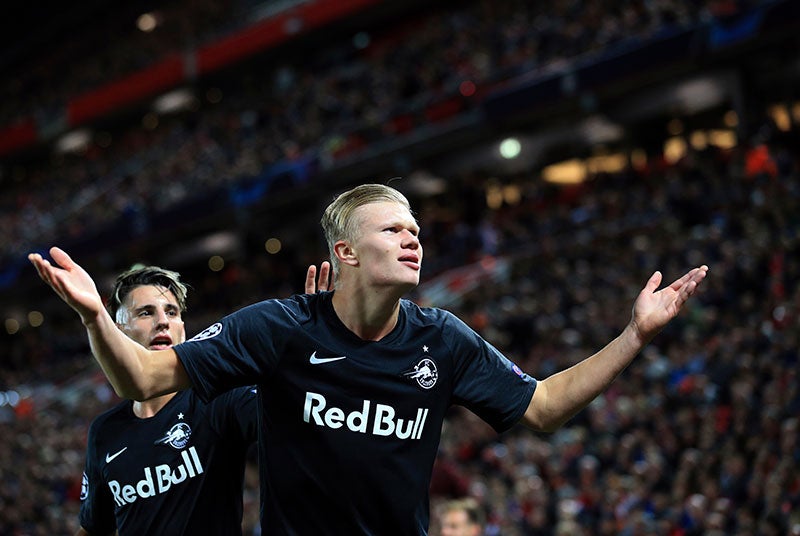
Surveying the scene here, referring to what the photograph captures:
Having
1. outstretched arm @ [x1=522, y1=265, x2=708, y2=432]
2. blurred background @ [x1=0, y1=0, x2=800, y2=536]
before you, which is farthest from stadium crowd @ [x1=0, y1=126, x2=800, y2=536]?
outstretched arm @ [x1=522, y1=265, x2=708, y2=432]

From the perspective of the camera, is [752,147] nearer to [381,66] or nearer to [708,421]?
[708,421]

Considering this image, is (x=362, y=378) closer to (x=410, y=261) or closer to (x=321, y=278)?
(x=410, y=261)

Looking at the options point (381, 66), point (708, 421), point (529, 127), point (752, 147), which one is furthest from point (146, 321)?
point (381, 66)

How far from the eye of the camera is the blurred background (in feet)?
37.0

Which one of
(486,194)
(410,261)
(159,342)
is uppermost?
(486,194)

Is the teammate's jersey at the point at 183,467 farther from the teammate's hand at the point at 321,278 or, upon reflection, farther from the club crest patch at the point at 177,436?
the teammate's hand at the point at 321,278

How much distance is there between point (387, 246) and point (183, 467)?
1.61 m

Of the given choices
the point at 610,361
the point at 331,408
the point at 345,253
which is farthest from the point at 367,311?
the point at 610,361

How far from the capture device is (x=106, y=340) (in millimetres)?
3160

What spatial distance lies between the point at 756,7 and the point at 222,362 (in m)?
17.0

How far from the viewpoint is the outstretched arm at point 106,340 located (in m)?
3.14

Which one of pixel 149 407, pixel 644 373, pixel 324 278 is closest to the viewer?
pixel 324 278

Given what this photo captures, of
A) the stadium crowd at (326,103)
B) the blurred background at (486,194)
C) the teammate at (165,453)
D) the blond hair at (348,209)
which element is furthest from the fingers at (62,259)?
the stadium crowd at (326,103)

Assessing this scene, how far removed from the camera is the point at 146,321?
4.83 meters
